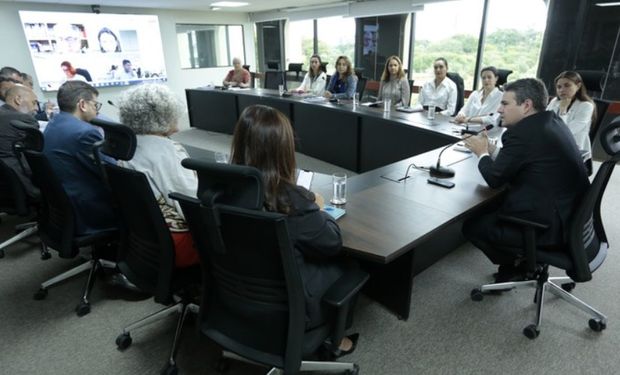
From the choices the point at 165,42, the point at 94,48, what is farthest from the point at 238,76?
the point at 94,48

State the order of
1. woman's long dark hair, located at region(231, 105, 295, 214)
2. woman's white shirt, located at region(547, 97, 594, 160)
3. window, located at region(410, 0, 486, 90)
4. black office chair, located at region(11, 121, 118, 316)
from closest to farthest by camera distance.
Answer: woman's long dark hair, located at region(231, 105, 295, 214) < black office chair, located at region(11, 121, 118, 316) < woman's white shirt, located at region(547, 97, 594, 160) < window, located at region(410, 0, 486, 90)

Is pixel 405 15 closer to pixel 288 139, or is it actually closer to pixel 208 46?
pixel 208 46

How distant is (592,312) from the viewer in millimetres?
1851

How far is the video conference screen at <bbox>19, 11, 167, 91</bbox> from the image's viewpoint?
643 centimetres

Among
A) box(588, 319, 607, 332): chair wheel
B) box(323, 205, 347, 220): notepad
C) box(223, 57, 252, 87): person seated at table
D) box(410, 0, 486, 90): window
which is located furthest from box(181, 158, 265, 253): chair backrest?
box(223, 57, 252, 87): person seated at table

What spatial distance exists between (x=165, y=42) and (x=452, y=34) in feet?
19.2

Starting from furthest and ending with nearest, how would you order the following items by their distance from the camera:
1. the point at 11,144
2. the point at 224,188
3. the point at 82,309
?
the point at 11,144, the point at 82,309, the point at 224,188

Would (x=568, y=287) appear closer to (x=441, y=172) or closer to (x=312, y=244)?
(x=441, y=172)

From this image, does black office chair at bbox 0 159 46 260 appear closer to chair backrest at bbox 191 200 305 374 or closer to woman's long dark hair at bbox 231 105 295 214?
chair backrest at bbox 191 200 305 374

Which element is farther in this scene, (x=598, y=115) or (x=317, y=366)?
(x=598, y=115)

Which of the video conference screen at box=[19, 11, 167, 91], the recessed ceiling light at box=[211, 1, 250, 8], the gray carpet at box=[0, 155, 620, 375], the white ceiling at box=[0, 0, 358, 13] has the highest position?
the recessed ceiling light at box=[211, 1, 250, 8]

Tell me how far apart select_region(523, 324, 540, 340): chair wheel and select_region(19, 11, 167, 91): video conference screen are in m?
7.39

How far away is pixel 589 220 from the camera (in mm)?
1713

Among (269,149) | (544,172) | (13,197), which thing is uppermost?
(269,149)
